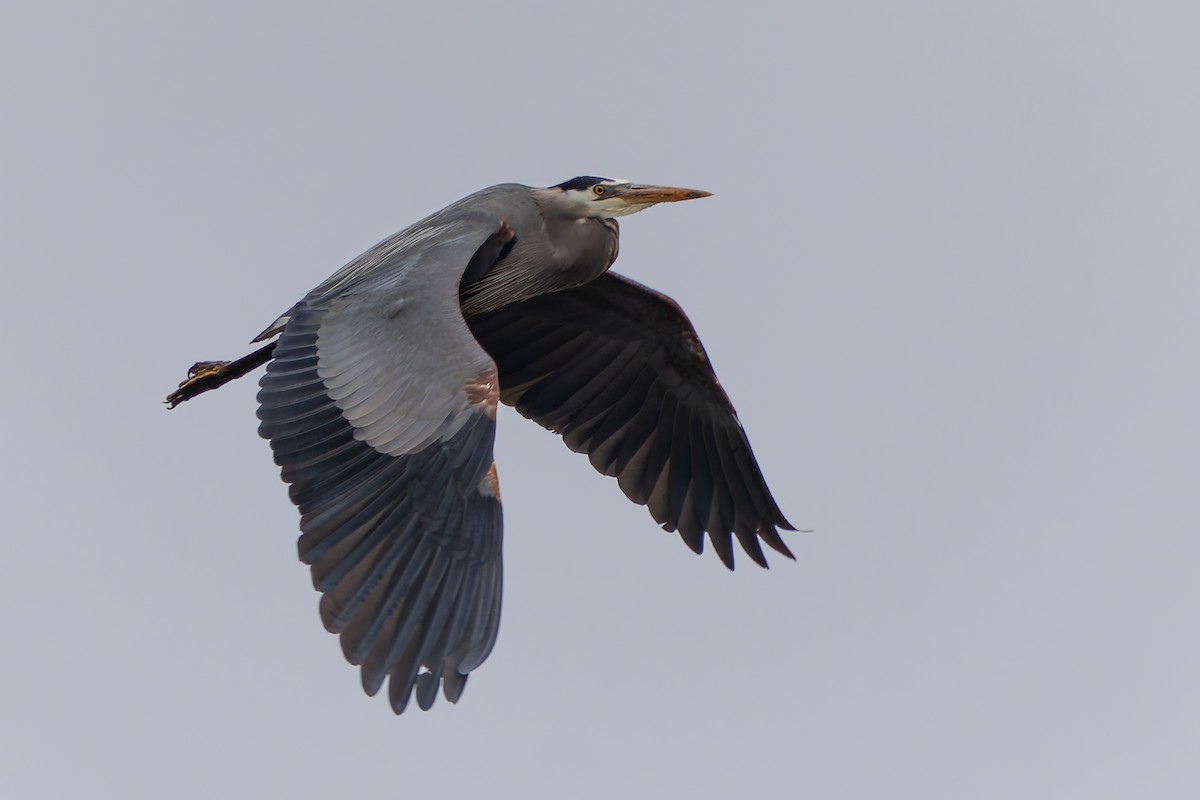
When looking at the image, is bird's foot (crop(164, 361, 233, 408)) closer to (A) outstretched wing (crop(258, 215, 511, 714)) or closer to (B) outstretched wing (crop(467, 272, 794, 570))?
(A) outstretched wing (crop(258, 215, 511, 714))

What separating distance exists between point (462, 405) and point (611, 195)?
2.17 m

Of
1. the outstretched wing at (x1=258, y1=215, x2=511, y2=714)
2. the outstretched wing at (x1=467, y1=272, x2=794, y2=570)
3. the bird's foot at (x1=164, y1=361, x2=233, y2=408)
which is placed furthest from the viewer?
the outstretched wing at (x1=467, y1=272, x2=794, y2=570)

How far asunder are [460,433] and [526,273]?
6.58 ft

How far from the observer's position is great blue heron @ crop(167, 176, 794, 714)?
6406mm

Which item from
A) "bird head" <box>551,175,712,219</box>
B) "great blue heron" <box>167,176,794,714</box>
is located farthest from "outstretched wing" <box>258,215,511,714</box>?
"bird head" <box>551,175,712,219</box>

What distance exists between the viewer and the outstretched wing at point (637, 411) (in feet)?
30.8

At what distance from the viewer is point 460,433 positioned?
6.89 metres

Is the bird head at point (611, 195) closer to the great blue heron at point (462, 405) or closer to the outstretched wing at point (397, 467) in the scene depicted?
the great blue heron at point (462, 405)

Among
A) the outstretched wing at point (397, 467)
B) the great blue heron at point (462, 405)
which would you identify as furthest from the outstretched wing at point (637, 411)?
the outstretched wing at point (397, 467)

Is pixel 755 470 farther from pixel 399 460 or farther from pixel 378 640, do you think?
pixel 378 640

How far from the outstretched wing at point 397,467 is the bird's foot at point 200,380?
70 centimetres

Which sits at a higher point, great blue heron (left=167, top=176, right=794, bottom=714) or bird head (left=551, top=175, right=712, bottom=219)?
bird head (left=551, top=175, right=712, bottom=219)

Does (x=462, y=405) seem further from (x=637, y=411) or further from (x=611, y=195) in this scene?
(x=637, y=411)

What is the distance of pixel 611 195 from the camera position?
877 centimetres
